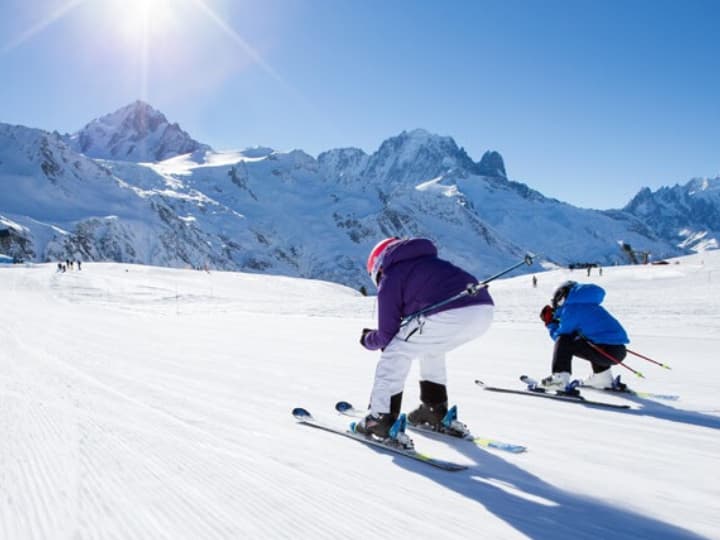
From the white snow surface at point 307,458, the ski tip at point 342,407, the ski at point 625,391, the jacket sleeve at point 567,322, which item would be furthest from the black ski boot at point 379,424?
the ski at point 625,391

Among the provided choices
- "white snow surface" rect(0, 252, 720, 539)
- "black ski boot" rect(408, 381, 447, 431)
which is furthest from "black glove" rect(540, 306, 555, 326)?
"black ski boot" rect(408, 381, 447, 431)

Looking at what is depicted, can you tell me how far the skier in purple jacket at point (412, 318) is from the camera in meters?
4.12

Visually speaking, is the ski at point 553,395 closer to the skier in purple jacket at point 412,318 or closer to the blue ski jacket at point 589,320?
the blue ski jacket at point 589,320

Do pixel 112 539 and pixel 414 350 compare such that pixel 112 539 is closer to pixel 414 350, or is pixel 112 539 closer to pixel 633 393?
pixel 414 350

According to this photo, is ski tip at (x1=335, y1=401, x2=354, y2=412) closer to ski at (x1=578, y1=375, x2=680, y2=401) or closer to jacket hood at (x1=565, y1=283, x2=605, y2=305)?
jacket hood at (x1=565, y1=283, x2=605, y2=305)

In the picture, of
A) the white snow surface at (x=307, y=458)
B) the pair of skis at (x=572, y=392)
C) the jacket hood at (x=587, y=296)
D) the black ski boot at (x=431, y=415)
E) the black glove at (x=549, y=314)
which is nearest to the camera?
the white snow surface at (x=307, y=458)

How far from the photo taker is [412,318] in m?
4.12

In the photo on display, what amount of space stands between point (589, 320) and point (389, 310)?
3.12 metres

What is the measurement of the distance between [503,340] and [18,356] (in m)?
8.98

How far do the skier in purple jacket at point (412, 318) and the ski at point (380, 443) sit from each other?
0.23 ft

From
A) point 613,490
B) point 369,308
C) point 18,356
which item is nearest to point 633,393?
point 613,490

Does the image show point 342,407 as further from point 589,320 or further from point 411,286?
point 589,320

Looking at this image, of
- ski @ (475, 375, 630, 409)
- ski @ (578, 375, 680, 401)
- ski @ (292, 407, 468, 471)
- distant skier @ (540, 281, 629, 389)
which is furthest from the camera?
distant skier @ (540, 281, 629, 389)

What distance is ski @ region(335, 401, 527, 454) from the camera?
13.5 feet
